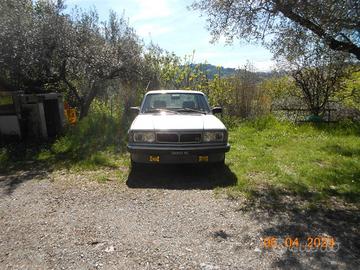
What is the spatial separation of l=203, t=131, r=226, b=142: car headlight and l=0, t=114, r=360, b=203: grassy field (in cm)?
83

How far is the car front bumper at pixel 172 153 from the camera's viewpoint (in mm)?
5426

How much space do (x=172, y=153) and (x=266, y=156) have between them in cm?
283

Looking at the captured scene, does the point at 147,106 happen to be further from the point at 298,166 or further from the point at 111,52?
the point at 111,52

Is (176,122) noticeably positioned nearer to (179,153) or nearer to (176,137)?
(176,137)

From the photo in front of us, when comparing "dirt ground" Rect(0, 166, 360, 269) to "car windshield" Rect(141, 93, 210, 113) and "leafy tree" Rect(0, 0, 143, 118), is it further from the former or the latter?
"leafy tree" Rect(0, 0, 143, 118)

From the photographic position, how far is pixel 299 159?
6961mm

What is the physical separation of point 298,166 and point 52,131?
272 inches

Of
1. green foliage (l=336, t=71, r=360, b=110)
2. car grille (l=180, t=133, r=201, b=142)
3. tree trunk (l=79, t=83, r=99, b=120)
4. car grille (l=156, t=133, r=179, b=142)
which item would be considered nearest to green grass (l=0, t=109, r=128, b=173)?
car grille (l=156, t=133, r=179, b=142)

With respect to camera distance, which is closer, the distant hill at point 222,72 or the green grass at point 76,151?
the green grass at point 76,151

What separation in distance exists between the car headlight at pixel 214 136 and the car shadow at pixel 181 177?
2.36ft

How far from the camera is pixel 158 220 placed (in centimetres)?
404
